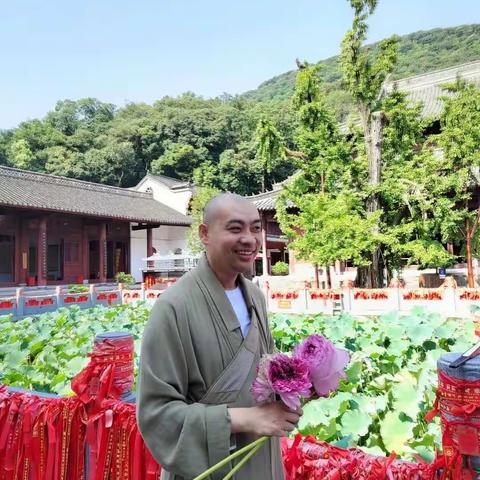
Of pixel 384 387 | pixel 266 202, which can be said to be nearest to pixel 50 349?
pixel 384 387

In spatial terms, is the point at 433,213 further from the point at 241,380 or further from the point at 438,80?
the point at 438,80

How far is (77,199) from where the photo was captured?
79.8 feet

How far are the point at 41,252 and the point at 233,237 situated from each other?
71.0 ft

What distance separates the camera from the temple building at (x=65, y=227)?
21.0 metres

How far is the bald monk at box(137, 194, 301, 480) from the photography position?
127cm

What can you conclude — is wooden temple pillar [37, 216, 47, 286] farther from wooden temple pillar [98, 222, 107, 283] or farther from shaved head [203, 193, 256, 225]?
shaved head [203, 193, 256, 225]

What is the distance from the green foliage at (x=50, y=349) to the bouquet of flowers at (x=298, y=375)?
8.49ft

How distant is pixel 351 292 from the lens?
1270 centimetres

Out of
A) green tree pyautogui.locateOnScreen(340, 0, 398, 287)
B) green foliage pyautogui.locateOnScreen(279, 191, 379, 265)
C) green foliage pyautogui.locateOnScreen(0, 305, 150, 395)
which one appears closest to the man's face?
green foliage pyautogui.locateOnScreen(0, 305, 150, 395)

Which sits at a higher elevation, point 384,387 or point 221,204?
point 221,204

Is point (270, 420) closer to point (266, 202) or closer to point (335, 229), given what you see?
point (335, 229)

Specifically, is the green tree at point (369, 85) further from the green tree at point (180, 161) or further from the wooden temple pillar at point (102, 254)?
the green tree at point (180, 161)

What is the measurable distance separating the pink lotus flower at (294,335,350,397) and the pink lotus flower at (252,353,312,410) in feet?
0.08

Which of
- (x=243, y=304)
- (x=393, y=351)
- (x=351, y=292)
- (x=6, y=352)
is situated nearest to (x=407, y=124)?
(x=351, y=292)
